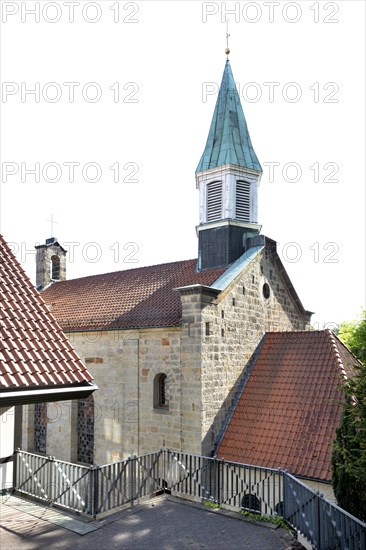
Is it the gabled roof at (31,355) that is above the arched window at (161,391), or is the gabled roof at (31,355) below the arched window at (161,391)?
above

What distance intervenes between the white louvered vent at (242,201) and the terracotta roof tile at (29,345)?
10507 millimetres

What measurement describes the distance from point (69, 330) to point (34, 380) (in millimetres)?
10887

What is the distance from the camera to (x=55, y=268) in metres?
24.5

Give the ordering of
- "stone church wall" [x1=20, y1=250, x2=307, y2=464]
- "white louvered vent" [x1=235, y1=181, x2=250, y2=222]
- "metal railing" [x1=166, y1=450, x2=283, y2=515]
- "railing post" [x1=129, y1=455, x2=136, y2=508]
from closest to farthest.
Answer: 1. "railing post" [x1=129, y1=455, x2=136, y2=508]
2. "metal railing" [x1=166, y1=450, x2=283, y2=515]
3. "stone church wall" [x1=20, y1=250, x2=307, y2=464]
4. "white louvered vent" [x1=235, y1=181, x2=250, y2=222]

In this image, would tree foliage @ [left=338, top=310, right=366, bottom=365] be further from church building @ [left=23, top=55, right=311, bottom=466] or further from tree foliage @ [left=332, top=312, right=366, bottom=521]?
tree foliage @ [left=332, top=312, right=366, bottom=521]

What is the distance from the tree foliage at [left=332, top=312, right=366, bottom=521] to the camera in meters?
7.73

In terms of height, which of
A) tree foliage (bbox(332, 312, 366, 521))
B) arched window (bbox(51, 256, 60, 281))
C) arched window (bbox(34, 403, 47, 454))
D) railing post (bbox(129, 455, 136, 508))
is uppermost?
arched window (bbox(51, 256, 60, 281))

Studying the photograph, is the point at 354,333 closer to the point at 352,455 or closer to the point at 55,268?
the point at 55,268

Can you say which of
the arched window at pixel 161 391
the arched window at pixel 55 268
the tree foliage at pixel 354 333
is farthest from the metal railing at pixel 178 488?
the tree foliage at pixel 354 333

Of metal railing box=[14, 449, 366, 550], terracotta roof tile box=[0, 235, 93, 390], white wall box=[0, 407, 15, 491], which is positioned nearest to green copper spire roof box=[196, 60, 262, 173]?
metal railing box=[14, 449, 366, 550]

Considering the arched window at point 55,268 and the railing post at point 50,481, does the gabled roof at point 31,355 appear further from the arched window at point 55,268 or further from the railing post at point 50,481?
the arched window at point 55,268

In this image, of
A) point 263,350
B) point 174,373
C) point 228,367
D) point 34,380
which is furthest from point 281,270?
point 34,380

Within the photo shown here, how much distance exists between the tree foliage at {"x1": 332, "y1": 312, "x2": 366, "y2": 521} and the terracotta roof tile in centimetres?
509

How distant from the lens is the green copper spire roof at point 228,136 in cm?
1661
